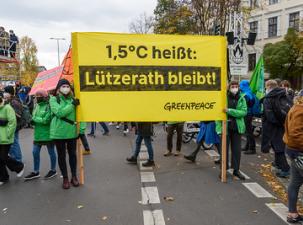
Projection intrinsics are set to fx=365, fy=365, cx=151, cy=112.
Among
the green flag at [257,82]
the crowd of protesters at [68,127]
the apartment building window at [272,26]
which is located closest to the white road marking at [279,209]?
the crowd of protesters at [68,127]

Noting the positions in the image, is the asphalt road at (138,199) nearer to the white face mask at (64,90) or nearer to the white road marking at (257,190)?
the white road marking at (257,190)

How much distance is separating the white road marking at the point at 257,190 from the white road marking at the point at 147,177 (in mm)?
1677

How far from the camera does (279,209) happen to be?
517 cm

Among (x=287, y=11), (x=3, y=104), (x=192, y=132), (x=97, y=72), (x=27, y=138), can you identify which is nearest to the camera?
(x=97, y=72)

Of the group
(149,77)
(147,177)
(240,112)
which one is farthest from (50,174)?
(240,112)

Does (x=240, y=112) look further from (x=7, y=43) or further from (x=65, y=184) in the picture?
(x=7, y=43)

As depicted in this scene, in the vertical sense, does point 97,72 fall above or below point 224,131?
above

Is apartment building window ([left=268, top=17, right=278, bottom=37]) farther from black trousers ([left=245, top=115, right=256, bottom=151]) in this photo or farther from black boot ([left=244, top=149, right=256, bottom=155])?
black boot ([left=244, top=149, right=256, bottom=155])

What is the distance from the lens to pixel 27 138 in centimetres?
1271

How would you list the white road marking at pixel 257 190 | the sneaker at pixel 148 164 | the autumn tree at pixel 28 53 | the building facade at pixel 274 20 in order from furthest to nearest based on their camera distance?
the autumn tree at pixel 28 53, the building facade at pixel 274 20, the sneaker at pixel 148 164, the white road marking at pixel 257 190

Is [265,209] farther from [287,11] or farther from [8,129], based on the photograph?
[287,11]

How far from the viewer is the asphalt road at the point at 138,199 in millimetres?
4863

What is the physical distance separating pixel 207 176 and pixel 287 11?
141 feet

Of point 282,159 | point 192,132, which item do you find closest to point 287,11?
point 192,132
